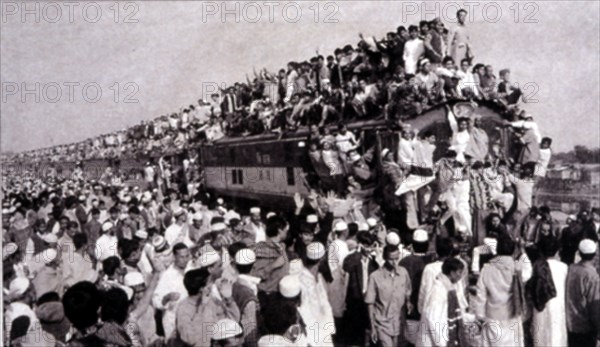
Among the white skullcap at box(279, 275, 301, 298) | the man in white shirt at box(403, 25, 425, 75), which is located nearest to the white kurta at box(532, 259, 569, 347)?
the white skullcap at box(279, 275, 301, 298)

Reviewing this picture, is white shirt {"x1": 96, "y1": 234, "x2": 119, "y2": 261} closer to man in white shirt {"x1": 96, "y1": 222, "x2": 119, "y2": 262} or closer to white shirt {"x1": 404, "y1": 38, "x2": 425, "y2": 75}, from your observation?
man in white shirt {"x1": 96, "y1": 222, "x2": 119, "y2": 262}

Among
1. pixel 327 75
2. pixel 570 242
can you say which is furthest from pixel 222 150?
pixel 570 242

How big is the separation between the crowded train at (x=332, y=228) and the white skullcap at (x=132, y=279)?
0.06ft

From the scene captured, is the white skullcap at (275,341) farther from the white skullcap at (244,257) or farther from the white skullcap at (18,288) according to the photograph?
the white skullcap at (18,288)

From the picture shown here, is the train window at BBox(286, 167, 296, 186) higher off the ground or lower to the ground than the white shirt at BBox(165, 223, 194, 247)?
higher

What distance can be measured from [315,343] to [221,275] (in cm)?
72

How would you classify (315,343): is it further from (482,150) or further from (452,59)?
(452,59)

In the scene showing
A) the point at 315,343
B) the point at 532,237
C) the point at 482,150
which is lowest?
the point at 315,343

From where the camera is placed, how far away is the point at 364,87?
21.6 ft

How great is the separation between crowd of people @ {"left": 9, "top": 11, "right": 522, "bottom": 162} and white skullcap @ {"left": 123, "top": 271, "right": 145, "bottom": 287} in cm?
202

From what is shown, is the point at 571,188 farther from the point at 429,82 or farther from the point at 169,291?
the point at 169,291

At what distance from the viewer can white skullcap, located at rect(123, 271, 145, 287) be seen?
3.31 meters

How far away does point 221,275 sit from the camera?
11.3 ft

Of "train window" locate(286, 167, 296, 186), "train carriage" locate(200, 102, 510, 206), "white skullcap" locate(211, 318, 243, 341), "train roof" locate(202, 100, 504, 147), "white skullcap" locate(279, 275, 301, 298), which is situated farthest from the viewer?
"train window" locate(286, 167, 296, 186)
